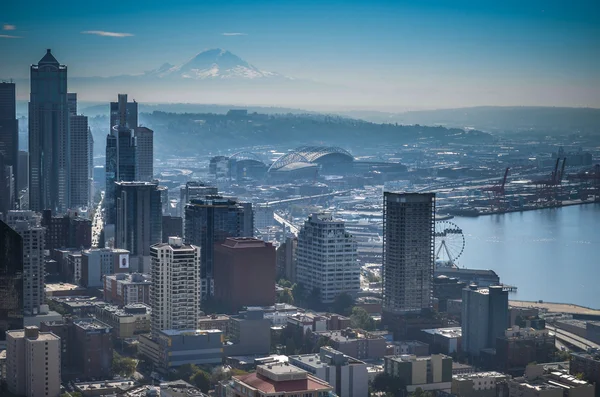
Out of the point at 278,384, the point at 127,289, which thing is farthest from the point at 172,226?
the point at 278,384

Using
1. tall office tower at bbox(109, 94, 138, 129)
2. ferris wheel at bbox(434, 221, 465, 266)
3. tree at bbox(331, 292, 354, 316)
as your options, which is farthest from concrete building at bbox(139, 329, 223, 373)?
tall office tower at bbox(109, 94, 138, 129)

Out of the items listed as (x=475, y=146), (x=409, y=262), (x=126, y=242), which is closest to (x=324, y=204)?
(x=475, y=146)

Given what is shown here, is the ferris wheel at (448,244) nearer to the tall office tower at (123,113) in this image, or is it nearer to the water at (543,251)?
the water at (543,251)

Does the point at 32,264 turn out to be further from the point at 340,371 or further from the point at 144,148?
the point at 144,148

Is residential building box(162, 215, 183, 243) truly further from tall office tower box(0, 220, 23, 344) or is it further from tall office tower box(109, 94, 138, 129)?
tall office tower box(0, 220, 23, 344)

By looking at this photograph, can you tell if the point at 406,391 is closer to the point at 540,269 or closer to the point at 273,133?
the point at 540,269
